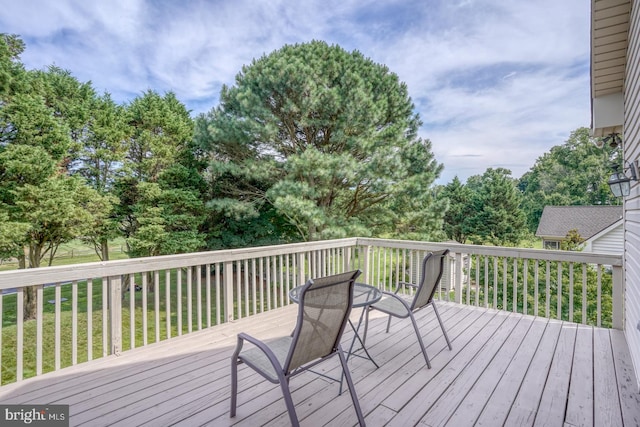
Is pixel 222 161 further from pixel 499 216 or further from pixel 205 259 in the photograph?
pixel 499 216

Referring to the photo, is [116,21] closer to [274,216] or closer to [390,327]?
[274,216]

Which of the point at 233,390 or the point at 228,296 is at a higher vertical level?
the point at 228,296

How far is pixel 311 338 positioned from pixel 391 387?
3.21 ft

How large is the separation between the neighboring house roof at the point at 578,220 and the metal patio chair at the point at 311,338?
19975mm

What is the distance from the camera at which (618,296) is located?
142 inches

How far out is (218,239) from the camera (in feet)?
38.1

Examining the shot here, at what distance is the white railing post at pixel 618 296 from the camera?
361 centimetres

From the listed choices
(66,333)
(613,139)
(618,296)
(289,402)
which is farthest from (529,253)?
(66,333)

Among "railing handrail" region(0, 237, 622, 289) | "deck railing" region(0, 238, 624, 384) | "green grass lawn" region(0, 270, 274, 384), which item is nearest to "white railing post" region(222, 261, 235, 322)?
"deck railing" region(0, 238, 624, 384)

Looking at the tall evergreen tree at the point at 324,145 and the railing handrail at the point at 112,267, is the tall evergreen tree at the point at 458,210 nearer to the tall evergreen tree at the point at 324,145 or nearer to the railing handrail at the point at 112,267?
the tall evergreen tree at the point at 324,145

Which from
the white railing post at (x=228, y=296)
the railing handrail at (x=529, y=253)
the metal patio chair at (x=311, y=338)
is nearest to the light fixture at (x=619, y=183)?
the railing handrail at (x=529, y=253)

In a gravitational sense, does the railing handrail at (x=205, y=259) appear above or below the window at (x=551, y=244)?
above

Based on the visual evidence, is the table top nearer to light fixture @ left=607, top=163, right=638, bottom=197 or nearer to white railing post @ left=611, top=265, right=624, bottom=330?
light fixture @ left=607, top=163, right=638, bottom=197

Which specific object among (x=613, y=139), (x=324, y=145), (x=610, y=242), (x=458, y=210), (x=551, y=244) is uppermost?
(x=324, y=145)
